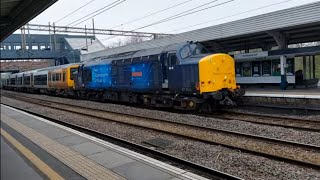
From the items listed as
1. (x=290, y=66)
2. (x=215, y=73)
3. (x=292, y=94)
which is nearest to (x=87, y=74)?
(x=215, y=73)

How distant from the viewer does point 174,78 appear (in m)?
16.2

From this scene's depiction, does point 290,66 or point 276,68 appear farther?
point 276,68

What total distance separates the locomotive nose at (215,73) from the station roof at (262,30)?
6604mm

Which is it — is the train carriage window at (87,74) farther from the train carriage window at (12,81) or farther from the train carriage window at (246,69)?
the train carriage window at (12,81)

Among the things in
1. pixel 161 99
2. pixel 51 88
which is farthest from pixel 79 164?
pixel 51 88

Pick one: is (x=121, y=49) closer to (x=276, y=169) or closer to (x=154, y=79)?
(x=154, y=79)

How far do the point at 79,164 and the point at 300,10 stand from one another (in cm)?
1692

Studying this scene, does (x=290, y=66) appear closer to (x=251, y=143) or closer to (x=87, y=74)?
(x=87, y=74)

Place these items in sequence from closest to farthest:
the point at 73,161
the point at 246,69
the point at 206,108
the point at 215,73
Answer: the point at 73,161 < the point at 215,73 < the point at 206,108 < the point at 246,69

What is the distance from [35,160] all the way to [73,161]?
0.81 m

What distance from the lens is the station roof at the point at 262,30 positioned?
19.4m

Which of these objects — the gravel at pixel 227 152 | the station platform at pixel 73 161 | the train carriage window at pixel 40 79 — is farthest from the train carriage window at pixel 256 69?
the train carriage window at pixel 40 79

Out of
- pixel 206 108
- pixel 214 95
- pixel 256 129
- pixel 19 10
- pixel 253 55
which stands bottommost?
pixel 256 129

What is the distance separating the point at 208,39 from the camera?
25.7m
